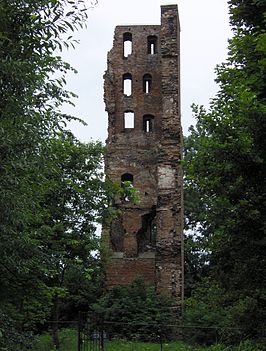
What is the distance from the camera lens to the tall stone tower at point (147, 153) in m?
23.6

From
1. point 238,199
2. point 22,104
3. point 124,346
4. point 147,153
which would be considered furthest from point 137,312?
point 22,104

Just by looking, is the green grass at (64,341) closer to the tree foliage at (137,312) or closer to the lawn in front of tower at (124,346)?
the lawn in front of tower at (124,346)

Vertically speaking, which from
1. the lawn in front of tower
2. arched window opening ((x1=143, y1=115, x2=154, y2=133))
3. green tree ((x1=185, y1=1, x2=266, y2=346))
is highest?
arched window opening ((x1=143, y1=115, x2=154, y2=133))

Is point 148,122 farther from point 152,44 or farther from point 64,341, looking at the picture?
point 64,341

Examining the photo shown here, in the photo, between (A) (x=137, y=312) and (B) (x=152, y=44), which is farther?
(B) (x=152, y=44)

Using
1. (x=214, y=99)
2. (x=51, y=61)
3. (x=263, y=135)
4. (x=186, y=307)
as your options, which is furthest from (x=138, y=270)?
(x=51, y=61)

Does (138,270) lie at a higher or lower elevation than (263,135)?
lower

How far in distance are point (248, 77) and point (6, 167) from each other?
6527 millimetres

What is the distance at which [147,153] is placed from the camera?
26781mm

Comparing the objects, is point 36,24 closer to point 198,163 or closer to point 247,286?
point 198,163

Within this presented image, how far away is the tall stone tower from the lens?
77.6 ft

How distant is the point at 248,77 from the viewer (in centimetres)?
1141

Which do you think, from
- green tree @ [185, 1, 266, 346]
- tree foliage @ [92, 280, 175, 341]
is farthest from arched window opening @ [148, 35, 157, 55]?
green tree @ [185, 1, 266, 346]

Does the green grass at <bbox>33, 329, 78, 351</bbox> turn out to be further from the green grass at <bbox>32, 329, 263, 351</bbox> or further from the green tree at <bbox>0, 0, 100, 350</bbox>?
the green tree at <bbox>0, 0, 100, 350</bbox>
